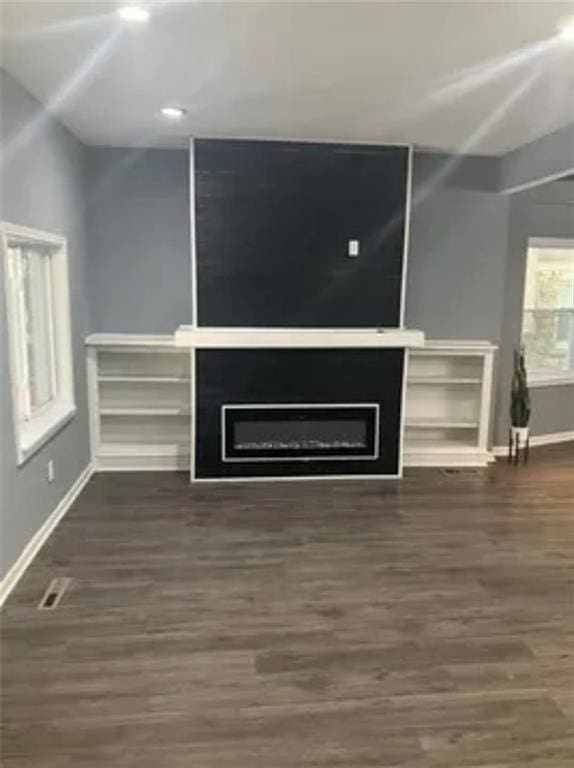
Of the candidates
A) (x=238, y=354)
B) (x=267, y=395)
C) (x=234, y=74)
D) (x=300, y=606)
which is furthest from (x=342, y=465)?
(x=234, y=74)

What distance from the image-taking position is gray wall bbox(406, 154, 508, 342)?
542 cm

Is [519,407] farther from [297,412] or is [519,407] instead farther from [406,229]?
[297,412]

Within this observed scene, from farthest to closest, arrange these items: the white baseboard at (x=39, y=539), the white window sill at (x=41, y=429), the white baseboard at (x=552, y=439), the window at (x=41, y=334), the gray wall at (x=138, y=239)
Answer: the white baseboard at (x=552, y=439), the gray wall at (x=138, y=239), the window at (x=41, y=334), the white window sill at (x=41, y=429), the white baseboard at (x=39, y=539)

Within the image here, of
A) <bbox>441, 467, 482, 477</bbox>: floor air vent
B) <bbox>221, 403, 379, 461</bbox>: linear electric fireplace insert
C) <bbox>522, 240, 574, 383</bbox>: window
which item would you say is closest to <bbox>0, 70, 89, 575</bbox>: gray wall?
<bbox>221, 403, 379, 461</bbox>: linear electric fireplace insert

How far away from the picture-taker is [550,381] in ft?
20.3

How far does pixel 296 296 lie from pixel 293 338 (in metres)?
0.34

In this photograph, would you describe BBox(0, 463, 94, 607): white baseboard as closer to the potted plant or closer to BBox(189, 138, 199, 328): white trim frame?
BBox(189, 138, 199, 328): white trim frame

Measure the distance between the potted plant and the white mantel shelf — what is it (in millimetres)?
1133

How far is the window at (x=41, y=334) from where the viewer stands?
3709 millimetres

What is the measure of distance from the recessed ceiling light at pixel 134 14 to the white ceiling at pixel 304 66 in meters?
0.04

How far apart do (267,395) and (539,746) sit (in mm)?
3157

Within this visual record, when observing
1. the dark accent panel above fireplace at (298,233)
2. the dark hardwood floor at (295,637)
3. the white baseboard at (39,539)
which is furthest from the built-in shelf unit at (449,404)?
the white baseboard at (39,539)

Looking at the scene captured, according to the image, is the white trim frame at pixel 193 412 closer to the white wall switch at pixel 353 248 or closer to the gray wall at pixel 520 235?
the white wall switch at pixel 353 248

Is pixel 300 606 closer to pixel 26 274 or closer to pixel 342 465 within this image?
pixel 342 465
